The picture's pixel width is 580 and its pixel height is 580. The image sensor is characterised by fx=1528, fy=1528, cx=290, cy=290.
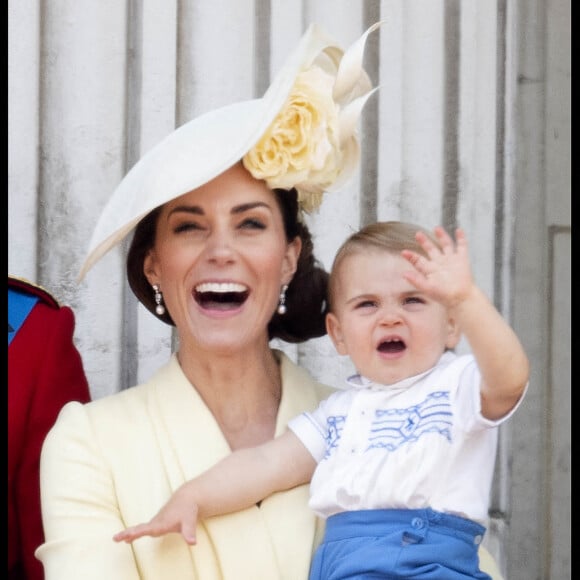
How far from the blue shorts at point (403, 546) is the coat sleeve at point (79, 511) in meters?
0.38

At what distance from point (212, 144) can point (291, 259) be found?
1.10 ft

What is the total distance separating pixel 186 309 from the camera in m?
2.79

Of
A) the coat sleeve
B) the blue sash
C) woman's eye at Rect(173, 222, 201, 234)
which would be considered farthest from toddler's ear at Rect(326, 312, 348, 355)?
the blue sash

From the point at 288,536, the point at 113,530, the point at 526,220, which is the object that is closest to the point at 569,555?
the point at 526,220

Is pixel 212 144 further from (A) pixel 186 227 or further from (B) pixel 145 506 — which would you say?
(B) pixel 145 506

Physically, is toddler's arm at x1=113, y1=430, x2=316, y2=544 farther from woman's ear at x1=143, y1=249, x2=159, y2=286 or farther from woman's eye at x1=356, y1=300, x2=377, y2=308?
woman's ear at x1=143, y1=249, x2=159, y2=286

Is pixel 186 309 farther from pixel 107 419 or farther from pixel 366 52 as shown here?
pixel 366 52

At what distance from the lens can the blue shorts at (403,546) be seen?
2451 mm

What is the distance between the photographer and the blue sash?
2938mm

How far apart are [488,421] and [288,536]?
0.46 meters

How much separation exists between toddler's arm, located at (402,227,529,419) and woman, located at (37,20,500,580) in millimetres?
436

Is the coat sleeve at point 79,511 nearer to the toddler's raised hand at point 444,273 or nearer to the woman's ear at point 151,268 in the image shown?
the woman's ear at point 151,268

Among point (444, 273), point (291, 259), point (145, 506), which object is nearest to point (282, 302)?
point (291, 259)

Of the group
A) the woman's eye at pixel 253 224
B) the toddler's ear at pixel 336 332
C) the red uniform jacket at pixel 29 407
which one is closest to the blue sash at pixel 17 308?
the red uniform jacket at pixel 29 407
